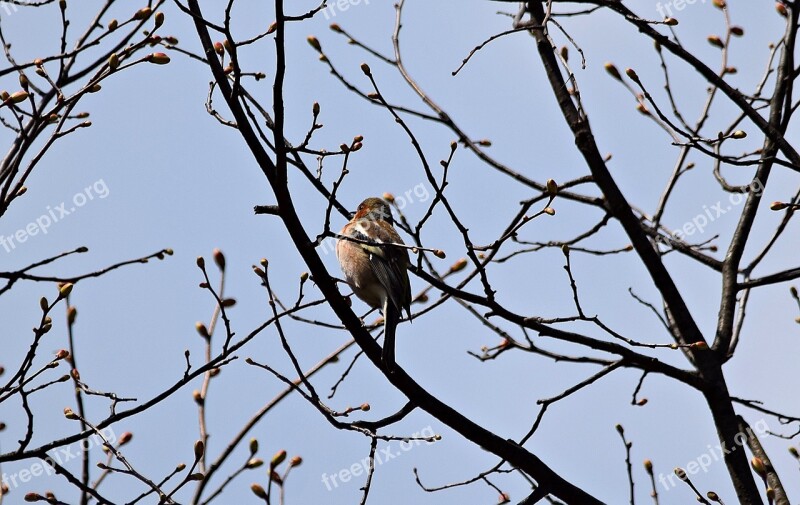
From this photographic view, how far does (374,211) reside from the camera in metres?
7.90

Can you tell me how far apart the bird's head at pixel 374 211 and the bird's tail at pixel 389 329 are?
1.33m

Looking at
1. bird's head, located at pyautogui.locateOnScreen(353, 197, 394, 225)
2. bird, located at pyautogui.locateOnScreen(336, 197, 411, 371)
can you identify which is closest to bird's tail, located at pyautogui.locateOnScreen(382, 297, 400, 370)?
bird, located at pyautogui.locateOnScreen(336, 197, 411, 371)

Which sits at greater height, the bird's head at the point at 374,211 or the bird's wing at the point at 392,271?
the bird's head at the point at 374,211

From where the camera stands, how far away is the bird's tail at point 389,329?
16.8ft

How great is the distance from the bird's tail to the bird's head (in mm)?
1329

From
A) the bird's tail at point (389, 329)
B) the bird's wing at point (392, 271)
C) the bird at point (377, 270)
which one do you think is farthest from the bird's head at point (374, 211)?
the bird's tail at point (389, 329)

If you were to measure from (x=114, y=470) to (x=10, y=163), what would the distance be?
164 centimetres

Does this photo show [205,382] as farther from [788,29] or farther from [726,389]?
[788,29]

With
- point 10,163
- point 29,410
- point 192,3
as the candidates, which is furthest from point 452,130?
point 29,410

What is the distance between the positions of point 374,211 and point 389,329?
223cm

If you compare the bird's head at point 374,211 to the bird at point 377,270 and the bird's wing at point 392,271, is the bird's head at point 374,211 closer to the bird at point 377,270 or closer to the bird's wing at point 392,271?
the bird at point 377,270

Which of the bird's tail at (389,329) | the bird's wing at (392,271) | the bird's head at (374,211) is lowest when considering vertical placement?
the bird's tail at (389,329)

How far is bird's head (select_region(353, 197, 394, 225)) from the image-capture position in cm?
772

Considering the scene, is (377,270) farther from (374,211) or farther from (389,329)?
(374,211)
